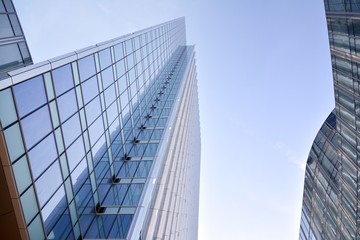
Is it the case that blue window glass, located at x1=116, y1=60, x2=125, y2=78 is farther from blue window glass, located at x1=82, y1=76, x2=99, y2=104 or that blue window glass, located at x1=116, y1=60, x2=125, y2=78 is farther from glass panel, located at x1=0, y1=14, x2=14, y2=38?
glass panel, located at x1=0, y1=14, x2=14, y2=38

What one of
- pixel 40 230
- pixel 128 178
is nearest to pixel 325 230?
pixel 128 178

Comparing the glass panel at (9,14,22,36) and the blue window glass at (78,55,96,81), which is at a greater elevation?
the glass panel at (9,14,22,36)

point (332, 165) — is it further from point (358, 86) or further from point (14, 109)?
point (14, 109)

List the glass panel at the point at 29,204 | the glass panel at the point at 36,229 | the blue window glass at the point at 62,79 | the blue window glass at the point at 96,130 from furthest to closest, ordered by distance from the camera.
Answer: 1. the blue window glass at the point at 96,130
2. the blue window glass at the point at 62,79
3. the glass panel at the point at 36,229
4. the glass panel at the point at 29,204

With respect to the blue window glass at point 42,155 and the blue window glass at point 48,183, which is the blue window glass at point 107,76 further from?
the blue window glass at point 48,183

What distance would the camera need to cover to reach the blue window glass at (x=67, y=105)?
16453 mm

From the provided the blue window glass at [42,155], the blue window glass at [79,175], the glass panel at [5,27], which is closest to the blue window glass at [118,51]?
the glass panel at [5,27]

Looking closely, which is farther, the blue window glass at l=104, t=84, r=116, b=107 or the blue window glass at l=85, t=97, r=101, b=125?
the blue window glass at l=104, t=84, r=116, b=107

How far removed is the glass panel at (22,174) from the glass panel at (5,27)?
1484 cm

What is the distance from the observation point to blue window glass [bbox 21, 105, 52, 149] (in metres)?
13.1

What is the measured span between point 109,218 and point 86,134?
6.03 m

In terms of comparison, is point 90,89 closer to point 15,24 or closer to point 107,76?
point 107,76

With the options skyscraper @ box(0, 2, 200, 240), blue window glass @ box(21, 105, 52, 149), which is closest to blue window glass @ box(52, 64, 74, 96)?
skyscraper @ box(0, 2, 200, 240)

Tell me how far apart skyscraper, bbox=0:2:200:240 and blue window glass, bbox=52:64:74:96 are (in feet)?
0.17
